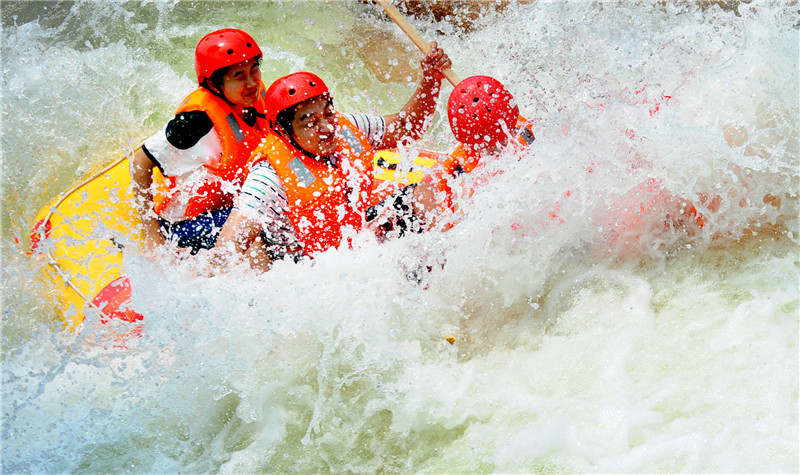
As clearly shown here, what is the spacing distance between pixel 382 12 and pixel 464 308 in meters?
2.39

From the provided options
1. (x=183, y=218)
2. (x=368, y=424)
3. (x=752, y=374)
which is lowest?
(x=752, y=374)

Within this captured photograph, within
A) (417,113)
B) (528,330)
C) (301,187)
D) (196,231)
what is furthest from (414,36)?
(528,330)

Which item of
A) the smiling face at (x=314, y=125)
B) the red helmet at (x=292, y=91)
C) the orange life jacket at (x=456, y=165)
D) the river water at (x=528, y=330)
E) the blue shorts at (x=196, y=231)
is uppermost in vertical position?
the red helmet at (x=292, y=91)

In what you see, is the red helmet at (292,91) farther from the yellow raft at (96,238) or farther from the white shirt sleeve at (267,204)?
the yellow raft at (96,238)

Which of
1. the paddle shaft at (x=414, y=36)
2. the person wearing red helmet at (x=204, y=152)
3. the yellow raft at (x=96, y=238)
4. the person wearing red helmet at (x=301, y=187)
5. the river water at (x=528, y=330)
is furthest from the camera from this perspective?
the paddle shaft at (x=414, y=36)

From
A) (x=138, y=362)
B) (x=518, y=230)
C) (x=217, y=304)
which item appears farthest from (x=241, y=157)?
(x=518, y=230)

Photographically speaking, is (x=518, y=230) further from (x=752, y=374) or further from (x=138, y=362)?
(x=138, y=362)

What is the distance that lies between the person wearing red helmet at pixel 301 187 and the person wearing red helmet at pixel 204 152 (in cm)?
35

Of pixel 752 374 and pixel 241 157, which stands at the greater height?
pixel 241 157

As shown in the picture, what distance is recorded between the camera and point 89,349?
328cm

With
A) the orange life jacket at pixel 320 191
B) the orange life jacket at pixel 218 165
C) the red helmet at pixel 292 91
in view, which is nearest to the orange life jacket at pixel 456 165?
the orange life jacket at pixel 320 191

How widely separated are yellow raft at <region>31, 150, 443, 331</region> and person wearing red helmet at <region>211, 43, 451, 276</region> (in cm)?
16

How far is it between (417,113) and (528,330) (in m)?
1.14

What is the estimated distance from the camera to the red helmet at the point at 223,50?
11.4ft
